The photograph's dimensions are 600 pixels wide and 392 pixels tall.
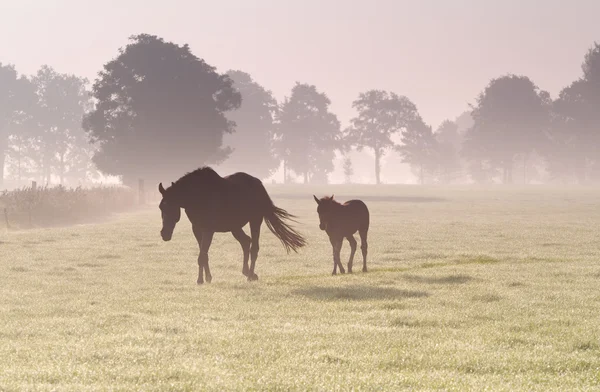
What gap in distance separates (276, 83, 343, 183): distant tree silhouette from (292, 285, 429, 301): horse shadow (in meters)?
125

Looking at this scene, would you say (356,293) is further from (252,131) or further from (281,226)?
(252,131)

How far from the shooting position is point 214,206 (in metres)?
17.0

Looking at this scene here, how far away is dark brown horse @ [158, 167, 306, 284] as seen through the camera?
16641mm

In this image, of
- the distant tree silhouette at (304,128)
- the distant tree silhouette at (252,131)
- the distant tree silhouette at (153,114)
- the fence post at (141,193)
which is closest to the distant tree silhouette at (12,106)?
the distant tree silhouette at (252,131)

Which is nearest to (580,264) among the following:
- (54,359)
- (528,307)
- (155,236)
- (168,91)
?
(528,307)

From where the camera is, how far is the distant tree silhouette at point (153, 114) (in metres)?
73.3

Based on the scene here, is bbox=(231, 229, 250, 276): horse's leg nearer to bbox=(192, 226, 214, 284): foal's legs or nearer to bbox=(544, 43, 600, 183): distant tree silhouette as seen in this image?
bbox=(192, 226, 214, 284): foal's legs

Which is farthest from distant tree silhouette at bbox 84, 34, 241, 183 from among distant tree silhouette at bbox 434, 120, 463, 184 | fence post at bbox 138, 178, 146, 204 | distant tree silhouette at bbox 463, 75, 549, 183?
distant tree silhouette at bbox 434, 120, 463, 184

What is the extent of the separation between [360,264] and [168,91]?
2202 inches

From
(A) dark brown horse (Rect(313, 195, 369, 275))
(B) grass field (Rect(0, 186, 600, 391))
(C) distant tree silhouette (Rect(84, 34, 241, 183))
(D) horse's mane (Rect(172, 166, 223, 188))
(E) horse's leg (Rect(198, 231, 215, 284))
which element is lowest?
(B) grass field (Rect(0, 186, 600, 391))

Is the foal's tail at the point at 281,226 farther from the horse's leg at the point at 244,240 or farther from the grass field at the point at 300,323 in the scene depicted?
the grass field at the point at 300,323

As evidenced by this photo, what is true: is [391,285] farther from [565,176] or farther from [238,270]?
[565,176]

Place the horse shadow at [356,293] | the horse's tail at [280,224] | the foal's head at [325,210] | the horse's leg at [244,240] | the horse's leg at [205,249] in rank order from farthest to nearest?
the foal's head at [325,210]
the horse's tail at [280,224]
the horse's leg at [244,240]
the horse's leg at [205,249]
the horse shadow at [356,293]

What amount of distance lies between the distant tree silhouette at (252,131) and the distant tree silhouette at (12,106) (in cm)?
3835
